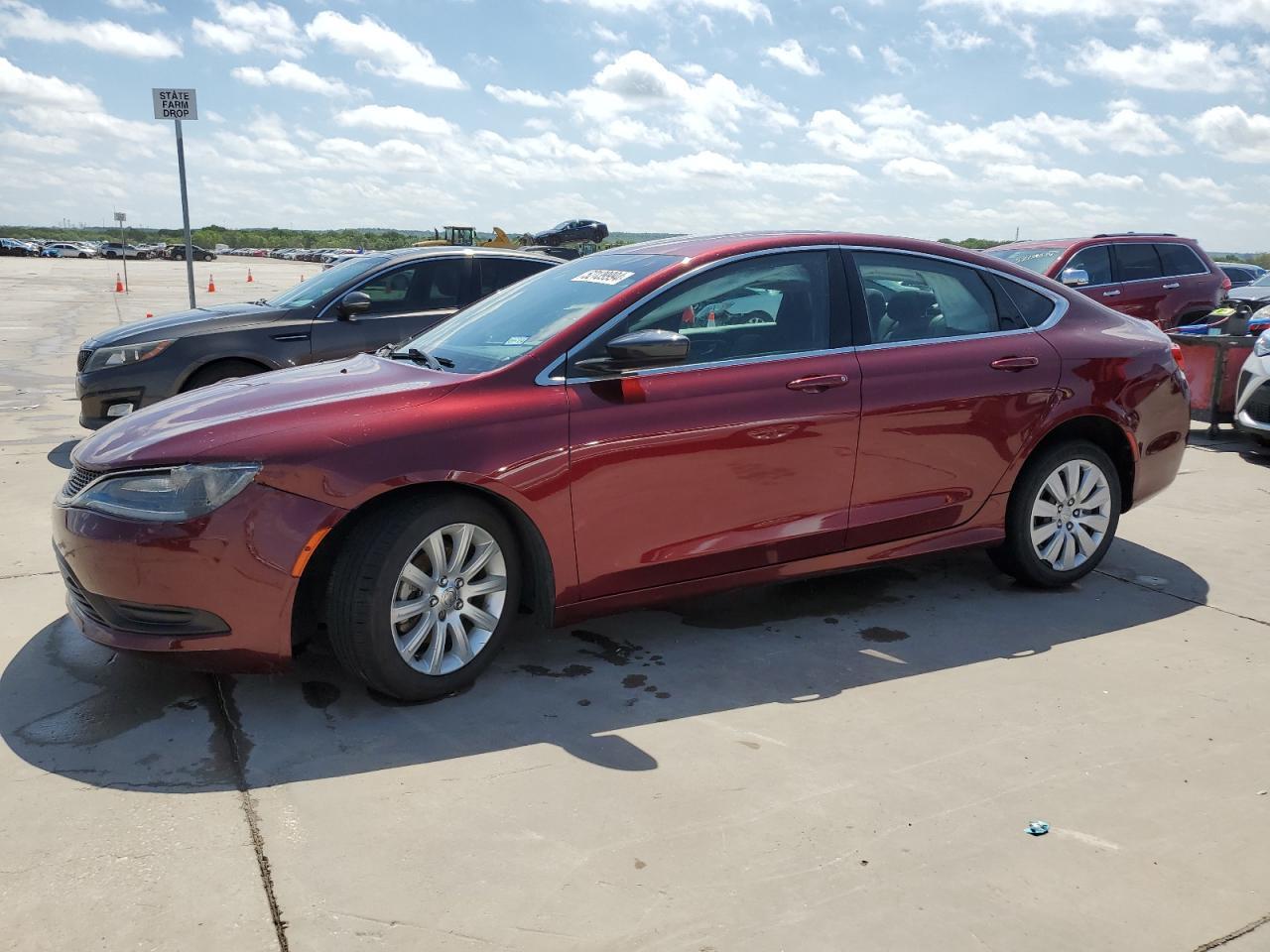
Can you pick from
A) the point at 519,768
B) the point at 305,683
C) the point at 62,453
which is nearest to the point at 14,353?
the point at 62,453

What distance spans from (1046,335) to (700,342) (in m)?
1.80

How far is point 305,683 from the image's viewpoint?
13.0 ft

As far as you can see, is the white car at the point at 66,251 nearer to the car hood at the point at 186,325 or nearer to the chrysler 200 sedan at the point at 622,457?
the car hood at the point at 186,325

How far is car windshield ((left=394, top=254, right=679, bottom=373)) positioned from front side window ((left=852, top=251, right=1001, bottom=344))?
0.95m

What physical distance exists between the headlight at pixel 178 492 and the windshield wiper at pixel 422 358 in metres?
0.96

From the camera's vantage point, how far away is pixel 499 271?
28.6ft

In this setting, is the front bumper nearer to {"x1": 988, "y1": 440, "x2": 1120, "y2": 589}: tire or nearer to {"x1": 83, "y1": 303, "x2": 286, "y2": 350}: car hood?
{"x1": 988, "y1": 440, "x2": 1120, "y2": 589}: tire

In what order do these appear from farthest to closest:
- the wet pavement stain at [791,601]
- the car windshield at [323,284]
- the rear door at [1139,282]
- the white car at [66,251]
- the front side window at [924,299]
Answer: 1. the white car at [66,251]
2. the rear door at [1139,282]
3. the car windshield at [323,284]
4. the wet pavement stain at [791,601]
5. the front side window at [924,299]

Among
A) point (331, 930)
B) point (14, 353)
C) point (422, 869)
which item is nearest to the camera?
point (331, 930)

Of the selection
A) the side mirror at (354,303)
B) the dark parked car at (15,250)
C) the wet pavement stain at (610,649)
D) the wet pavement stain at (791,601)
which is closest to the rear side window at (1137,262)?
the wet pavement stain at (791,601)

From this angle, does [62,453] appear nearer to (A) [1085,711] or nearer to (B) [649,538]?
(B) [649,538]

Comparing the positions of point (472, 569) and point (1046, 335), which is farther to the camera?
point (1046, 335)

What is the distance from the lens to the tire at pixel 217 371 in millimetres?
7926

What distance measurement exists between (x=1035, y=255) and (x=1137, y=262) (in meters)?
1.33
